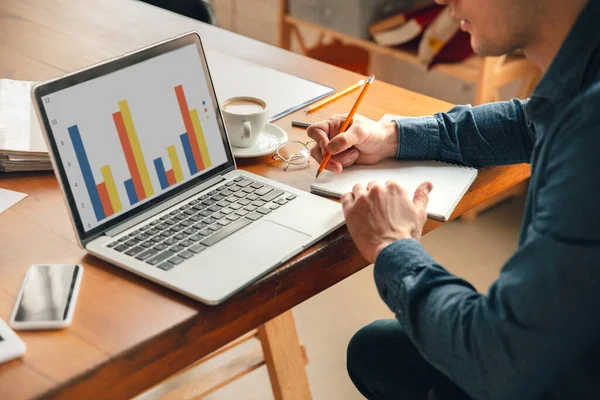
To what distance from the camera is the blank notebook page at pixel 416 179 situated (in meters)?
1.12

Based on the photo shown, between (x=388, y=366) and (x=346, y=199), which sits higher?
(x=346, y=199)

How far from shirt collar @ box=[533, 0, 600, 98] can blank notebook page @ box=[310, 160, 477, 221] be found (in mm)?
248

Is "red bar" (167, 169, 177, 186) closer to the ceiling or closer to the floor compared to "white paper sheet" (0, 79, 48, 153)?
A: closer to the floor

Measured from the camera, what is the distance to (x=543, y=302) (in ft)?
2.60

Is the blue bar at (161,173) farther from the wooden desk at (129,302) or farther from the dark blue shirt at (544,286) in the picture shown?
the dark blue shirt at (544,286)

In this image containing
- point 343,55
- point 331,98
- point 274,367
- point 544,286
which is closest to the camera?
point 544,286

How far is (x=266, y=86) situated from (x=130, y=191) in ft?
1.72

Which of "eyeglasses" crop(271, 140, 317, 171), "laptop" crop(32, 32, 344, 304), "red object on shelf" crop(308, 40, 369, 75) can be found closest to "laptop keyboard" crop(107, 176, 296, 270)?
"laptop" crop(32, 32, 344, 304)

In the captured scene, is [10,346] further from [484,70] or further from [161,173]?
[484,70]

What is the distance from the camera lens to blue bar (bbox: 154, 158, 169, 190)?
43.0 inches

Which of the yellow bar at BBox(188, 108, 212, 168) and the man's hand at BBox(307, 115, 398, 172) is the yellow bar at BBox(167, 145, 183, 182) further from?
the man's hand at BBox(307, 115, 398, 172)

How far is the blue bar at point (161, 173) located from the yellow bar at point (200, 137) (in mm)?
73

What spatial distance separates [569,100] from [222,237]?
1.50 ft

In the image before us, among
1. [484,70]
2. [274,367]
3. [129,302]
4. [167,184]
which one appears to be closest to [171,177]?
[167,184]
